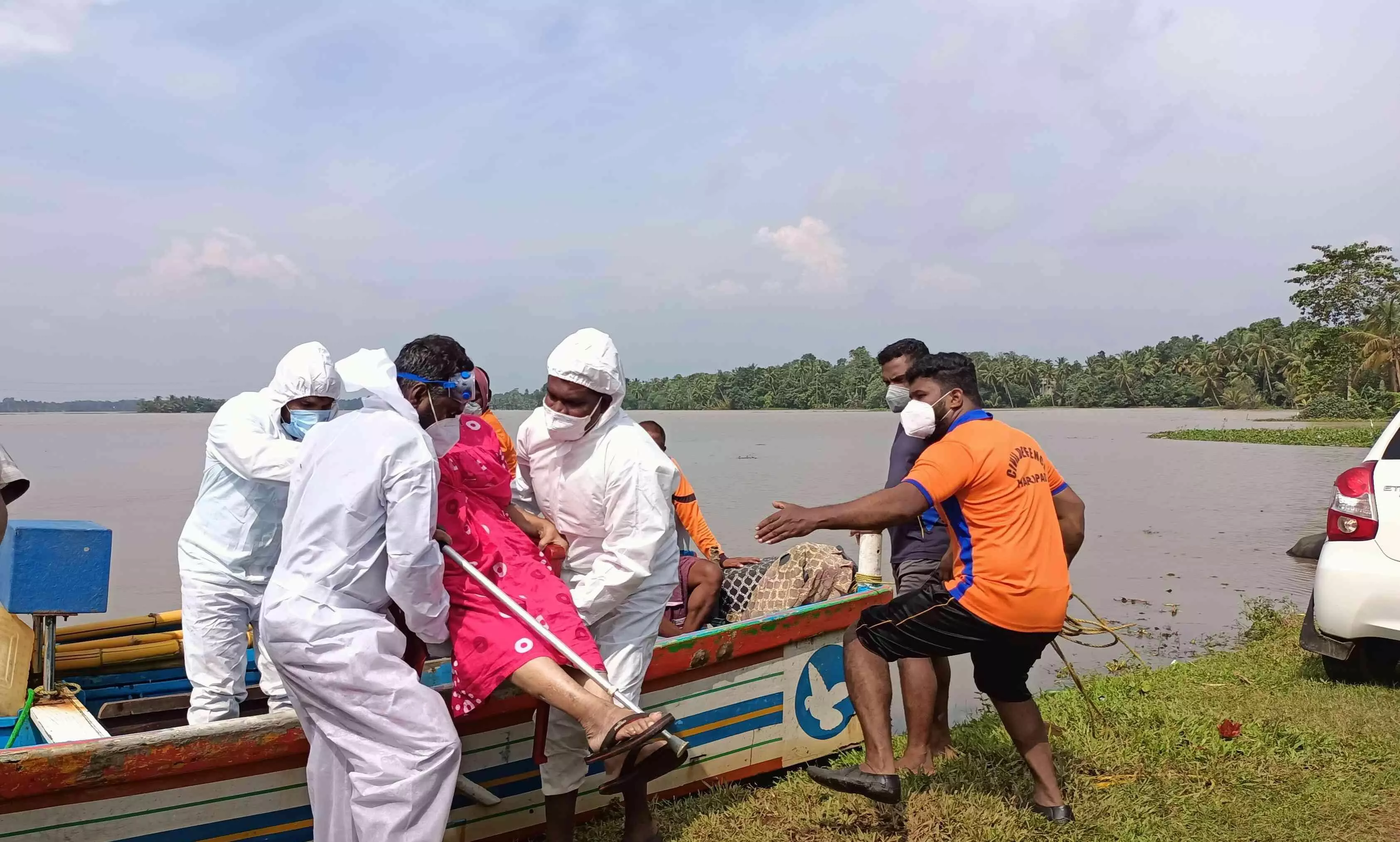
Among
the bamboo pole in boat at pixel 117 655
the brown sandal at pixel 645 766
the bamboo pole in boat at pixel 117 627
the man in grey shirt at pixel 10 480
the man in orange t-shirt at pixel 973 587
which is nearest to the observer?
the man in grey shirt at pixel 10 480

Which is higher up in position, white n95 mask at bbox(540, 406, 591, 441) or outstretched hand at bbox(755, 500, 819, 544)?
white n95 mask at bbox(540, 406, 591, 441)

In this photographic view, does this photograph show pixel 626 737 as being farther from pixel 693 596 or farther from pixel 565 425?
pixel 693 596

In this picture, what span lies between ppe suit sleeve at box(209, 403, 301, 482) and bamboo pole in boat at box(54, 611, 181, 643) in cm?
135

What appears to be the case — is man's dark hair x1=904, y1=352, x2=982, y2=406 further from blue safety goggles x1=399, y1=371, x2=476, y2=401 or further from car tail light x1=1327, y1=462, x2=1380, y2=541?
car tail light x1=1327, y1=462, x2=1380, y2=541

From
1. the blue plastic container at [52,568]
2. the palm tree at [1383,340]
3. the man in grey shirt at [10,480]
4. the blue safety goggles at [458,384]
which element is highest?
the palm tree at [1383,340]

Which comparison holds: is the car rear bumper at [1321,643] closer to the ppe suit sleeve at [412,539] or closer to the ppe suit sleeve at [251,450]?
the ppe suit sleeve at [412,539]

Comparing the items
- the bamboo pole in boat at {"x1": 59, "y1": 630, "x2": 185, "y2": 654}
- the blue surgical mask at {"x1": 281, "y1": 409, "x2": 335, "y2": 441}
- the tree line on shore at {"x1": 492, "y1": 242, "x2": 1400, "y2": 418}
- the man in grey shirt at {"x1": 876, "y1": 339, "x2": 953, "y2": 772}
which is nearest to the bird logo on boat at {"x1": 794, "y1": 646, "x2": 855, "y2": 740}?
the man in grey shirt at {"x1": 876, "y1": 339, "x2": 953, "y2": 772}

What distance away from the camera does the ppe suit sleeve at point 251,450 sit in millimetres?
4422

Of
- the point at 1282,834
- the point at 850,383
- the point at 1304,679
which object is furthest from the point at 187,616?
the point at 850,383

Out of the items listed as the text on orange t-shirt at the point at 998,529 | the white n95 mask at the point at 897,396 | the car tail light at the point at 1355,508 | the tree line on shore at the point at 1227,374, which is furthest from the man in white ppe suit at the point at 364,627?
the tree line on shore at the point at 1227,374

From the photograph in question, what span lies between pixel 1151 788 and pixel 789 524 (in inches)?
82.8

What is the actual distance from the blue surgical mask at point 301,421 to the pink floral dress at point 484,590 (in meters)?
1.29

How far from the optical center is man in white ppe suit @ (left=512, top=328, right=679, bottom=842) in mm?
3676

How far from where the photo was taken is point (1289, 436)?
33.4m
